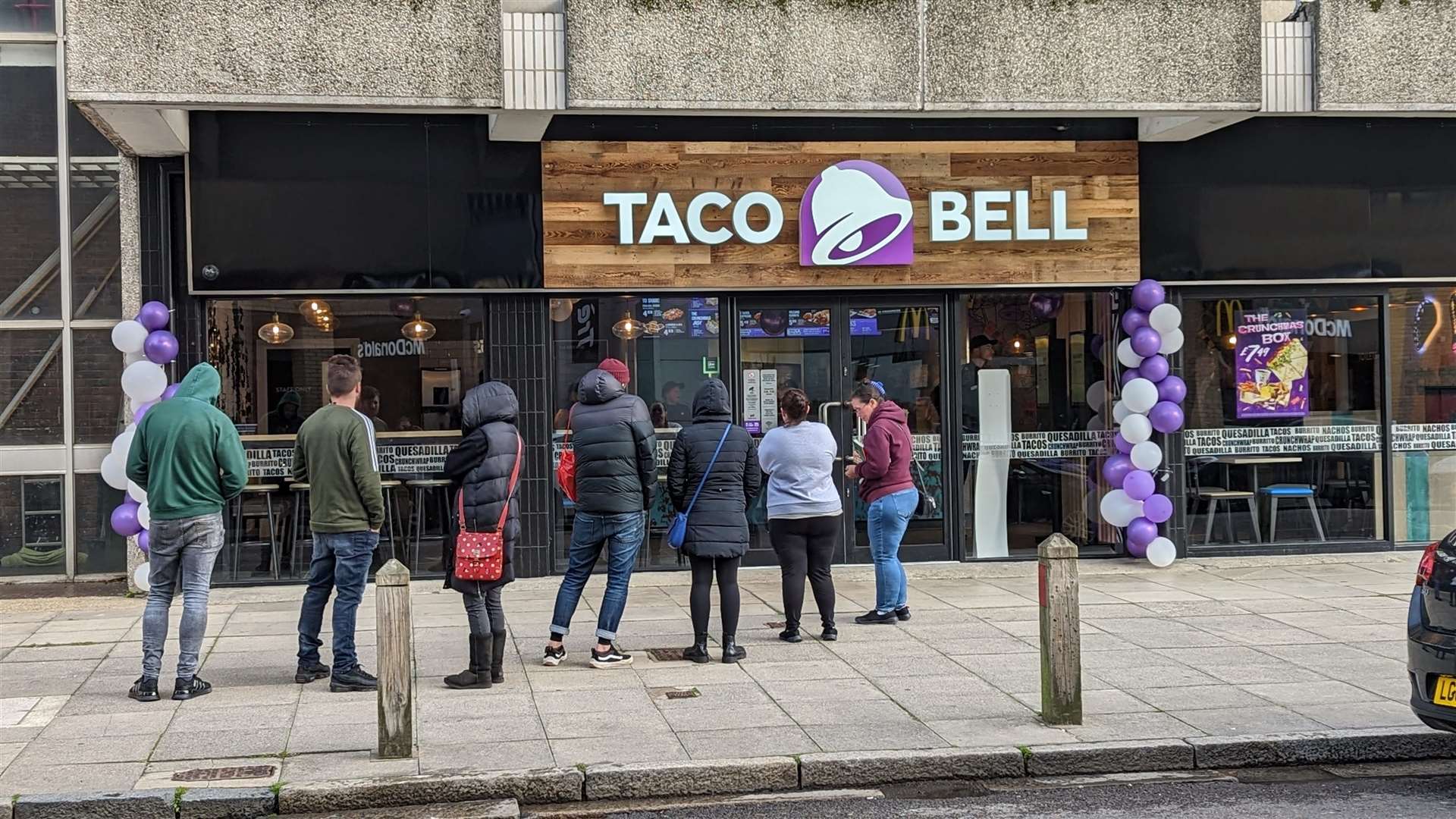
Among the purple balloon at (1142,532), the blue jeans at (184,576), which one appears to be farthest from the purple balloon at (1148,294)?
the blue jeans at (184,576)

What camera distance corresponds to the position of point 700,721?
7.14 meters

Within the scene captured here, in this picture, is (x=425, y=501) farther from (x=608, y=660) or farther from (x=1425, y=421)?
(x=1425, y=421)

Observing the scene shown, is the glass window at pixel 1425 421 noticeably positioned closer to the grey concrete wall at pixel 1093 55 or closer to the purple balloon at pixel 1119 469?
the purple balloon at pixel 1119 469

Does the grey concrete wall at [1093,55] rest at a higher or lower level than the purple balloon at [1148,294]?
higher

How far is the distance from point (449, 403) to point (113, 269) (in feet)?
10.1

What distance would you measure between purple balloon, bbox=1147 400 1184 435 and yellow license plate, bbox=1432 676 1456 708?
6.40 m

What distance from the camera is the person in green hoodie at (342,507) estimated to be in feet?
25.9

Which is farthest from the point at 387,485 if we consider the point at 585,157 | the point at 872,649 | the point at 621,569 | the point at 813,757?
the point at 813,757

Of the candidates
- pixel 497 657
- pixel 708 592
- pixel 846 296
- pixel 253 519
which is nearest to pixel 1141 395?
pixel 846 296

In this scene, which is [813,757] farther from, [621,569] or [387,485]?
[387,485]

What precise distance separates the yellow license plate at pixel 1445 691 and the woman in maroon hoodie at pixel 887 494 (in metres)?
4.28

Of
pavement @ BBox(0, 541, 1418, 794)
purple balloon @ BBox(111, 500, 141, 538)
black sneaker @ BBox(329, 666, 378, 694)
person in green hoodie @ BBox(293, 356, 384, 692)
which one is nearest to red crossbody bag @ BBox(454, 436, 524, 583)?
person in green hoodie @ BBox(293, 356, 384, 692)

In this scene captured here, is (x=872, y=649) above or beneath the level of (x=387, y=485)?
beneath

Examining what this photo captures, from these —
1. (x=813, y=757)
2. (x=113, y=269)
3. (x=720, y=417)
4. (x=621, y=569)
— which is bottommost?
(x=813, y=757)
